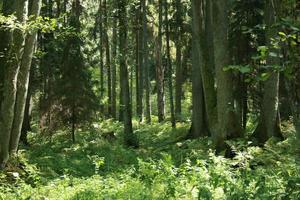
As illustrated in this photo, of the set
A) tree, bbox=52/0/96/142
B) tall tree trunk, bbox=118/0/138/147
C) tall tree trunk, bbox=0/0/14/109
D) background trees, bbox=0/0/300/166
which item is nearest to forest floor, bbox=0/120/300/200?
background trees, bbox=0/0/300/166

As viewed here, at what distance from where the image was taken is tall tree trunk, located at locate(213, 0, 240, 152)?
1088cm

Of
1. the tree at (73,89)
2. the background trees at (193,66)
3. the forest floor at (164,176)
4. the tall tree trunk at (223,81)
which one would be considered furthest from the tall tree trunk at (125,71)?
the tall tree trunk at (223,81)

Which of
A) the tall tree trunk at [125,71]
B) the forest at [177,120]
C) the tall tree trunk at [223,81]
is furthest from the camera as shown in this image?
the tall tree trunk at [125,71]

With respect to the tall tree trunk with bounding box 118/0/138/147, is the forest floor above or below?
below

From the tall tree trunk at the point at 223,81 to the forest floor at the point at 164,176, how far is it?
0.98 metres

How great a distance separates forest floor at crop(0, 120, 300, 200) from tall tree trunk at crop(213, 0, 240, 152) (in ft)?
3.22

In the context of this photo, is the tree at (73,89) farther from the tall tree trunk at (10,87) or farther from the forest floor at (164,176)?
the tall tree trunk at (10,87)

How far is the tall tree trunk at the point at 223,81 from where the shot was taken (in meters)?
10.9

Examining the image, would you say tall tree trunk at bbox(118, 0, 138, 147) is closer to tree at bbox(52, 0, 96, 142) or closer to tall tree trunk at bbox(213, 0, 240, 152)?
tree at bbox(52, 0, 96, 142)

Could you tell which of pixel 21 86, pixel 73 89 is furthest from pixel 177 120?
pixel 21 86

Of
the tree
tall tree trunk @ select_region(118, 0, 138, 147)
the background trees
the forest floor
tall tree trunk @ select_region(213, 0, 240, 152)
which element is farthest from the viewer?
the tree

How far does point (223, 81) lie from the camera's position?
429 inches

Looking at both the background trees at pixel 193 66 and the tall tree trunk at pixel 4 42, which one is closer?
the background trees at pixel 193 66

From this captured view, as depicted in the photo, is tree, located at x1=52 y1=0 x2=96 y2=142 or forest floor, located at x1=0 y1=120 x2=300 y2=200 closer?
forest floor, located at x1=0 y1=120 x2=300 y2=200
